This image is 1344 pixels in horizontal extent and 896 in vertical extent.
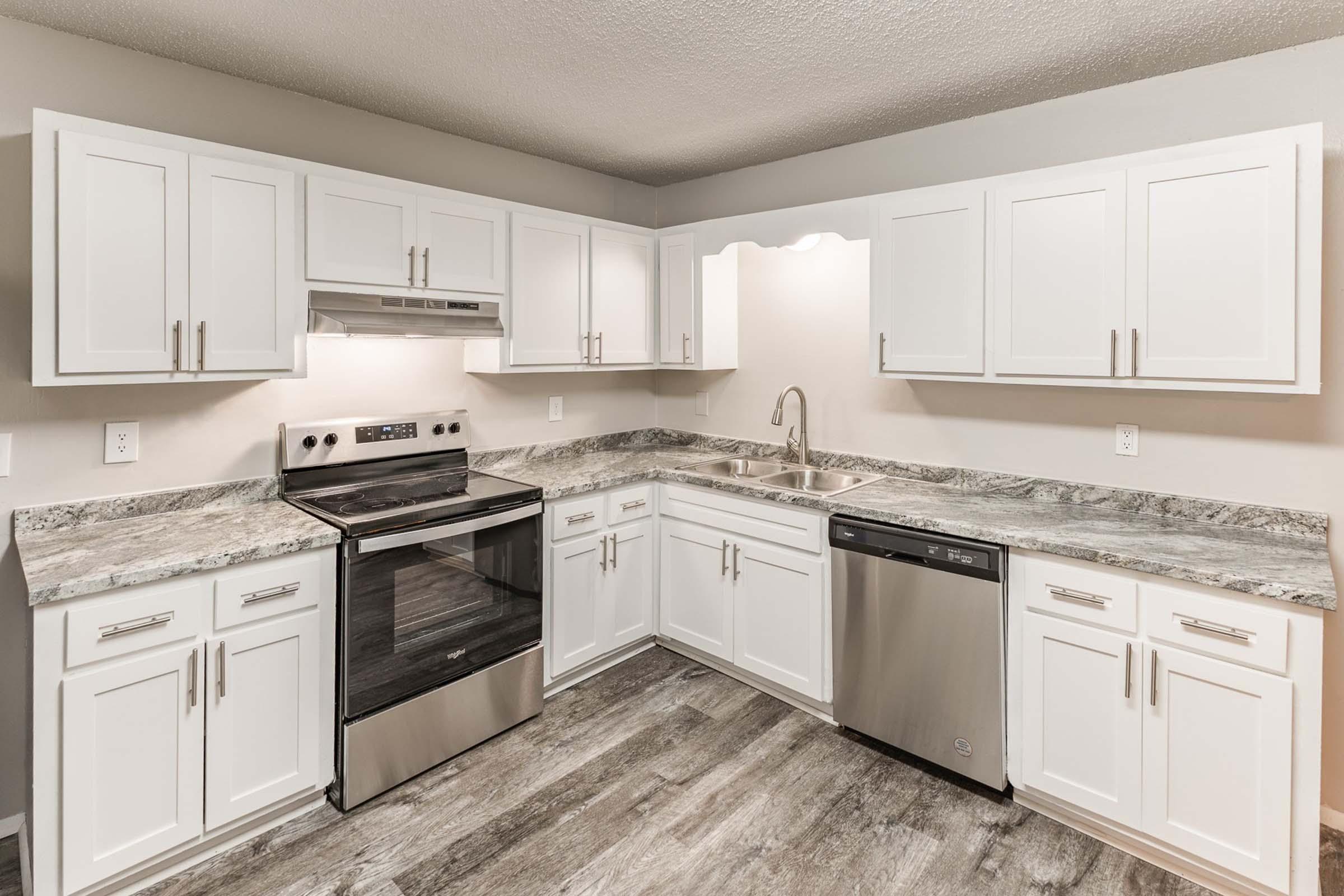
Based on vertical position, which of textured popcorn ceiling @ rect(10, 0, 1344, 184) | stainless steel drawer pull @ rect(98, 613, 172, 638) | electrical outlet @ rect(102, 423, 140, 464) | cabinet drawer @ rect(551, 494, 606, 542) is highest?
textured popcorn ceiling @ rect(10, 0, 1344, 184)

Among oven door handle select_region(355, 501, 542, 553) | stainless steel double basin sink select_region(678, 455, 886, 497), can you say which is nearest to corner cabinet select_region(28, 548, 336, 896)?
oven door handle select_region(355, 501, 542, 553)

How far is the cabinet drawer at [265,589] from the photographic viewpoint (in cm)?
206

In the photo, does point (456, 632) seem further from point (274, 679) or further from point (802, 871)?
point (802, 871)

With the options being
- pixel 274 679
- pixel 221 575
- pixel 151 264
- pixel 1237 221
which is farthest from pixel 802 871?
pixel 151 264

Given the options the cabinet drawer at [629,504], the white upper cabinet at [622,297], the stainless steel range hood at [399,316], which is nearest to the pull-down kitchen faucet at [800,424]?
the cabinet drawer at [629,504]

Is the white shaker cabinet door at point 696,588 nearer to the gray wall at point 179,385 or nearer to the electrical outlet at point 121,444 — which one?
the gray wall at point 179,385

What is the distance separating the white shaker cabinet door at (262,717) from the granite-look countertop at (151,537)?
0.25 m

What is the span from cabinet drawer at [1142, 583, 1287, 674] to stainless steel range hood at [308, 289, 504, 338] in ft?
8.32

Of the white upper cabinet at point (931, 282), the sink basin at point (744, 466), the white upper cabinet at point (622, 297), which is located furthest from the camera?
the sink basin at point (744, 466)

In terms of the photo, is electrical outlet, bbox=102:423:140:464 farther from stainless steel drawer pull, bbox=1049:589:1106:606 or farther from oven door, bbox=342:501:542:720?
stainless steel drawer pull, bbox=1049:589:1106:606

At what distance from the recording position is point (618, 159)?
3660mm

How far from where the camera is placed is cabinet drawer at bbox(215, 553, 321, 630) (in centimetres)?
206

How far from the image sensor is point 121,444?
237 centimetres

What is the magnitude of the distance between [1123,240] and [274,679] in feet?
9.90
